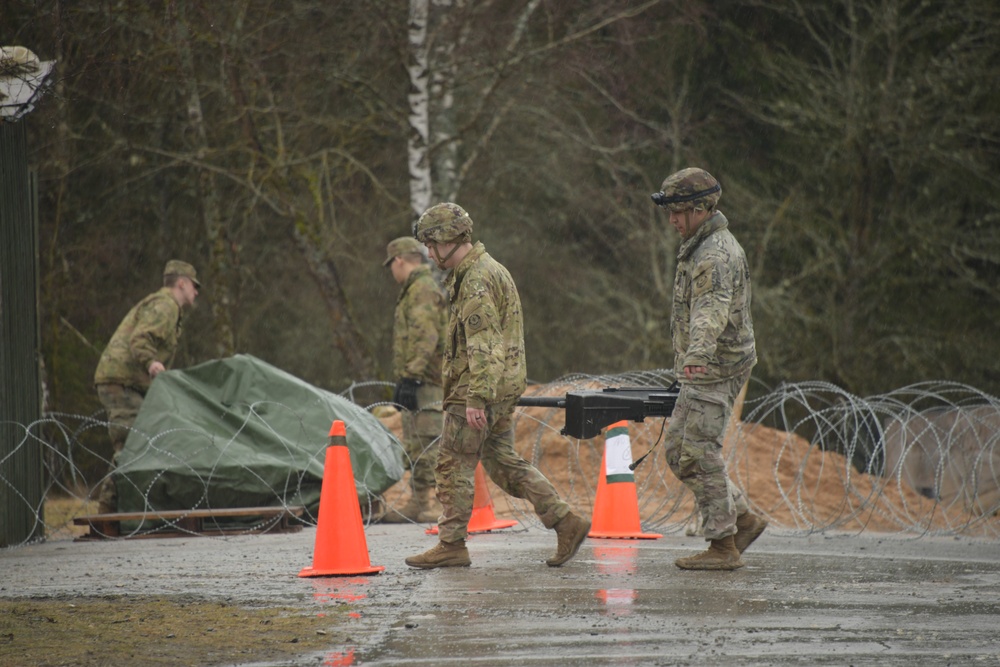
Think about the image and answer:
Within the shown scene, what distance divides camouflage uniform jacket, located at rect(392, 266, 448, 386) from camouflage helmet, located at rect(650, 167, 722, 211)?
147 inches

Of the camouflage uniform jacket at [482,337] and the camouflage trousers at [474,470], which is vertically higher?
the camouflage uniform jacket at [482,337]

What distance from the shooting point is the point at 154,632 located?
581cm

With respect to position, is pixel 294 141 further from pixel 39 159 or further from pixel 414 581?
pixel 414 581

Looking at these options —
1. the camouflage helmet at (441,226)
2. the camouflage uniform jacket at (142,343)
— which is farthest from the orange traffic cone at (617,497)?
the camouflage uniform jacket at (142,343)

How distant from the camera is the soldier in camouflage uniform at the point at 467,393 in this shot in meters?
7.61

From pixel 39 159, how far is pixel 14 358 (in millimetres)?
8401

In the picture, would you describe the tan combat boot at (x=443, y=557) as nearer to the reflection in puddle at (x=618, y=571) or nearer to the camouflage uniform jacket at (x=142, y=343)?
the reflection in puddle at (x=618, y=571)

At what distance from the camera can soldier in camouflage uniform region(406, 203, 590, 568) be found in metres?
7.61

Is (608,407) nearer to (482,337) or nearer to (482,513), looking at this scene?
(482,337)

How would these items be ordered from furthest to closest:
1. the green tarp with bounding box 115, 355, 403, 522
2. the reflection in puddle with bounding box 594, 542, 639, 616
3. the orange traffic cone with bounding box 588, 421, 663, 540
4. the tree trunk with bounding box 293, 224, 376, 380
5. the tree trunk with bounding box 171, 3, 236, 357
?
the tree trunk with bounding box 293, 224, 376, 380, the tree trunk with bounding box 171, 3, 236, 357, the green tarp with bounding box 115, 355, 403, 522, the orange traffic cone with bounding box 588, 421, 663, 540, the reflection in puddle with bounding box 594, 542, 639, 616

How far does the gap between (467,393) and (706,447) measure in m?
1.41

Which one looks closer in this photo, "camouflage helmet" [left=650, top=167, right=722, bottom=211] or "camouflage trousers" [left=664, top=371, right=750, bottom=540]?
"camouflage trousers" [left=664, top=371, right=750, bottom=540]

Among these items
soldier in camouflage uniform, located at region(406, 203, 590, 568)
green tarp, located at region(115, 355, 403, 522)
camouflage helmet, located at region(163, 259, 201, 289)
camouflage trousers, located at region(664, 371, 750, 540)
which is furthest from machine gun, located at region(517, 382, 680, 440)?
camouflage helmet, located at region(163, 259, 201, 289)

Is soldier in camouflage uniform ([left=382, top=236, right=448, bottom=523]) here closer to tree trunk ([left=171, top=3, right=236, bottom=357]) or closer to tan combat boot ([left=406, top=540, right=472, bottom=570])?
tan combat boot ([left=406, top=540, right=472, bottom=570])
